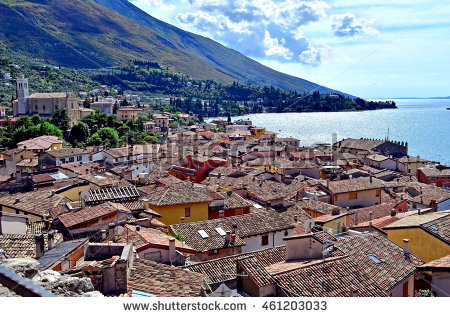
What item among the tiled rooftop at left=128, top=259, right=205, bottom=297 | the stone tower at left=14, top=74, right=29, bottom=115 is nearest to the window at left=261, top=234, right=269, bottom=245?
the tiled rooftop at left=128, top=259, right=205, bottom=297

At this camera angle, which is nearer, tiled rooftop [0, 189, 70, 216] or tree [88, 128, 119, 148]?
tiled rooftop [0, 189, 70, 216]

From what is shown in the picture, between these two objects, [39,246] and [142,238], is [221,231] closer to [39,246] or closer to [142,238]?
[142,238]

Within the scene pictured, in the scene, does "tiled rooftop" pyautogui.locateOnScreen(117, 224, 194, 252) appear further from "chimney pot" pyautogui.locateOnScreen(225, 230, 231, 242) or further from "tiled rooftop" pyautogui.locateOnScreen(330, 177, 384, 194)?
"tiled rooftop" pyautogui.locateOnScreen(330, 177, 384, 194)

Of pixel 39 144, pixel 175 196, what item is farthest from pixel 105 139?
pixel 175 196

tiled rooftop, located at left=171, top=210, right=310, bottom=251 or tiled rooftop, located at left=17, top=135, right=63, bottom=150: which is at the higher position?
tiled rooftop, located at left=17, top=135, right=63, bottom=150

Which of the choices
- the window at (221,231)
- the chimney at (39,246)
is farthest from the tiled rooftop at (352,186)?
the chimney at (39,246)

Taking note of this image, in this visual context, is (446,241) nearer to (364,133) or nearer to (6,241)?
(6,241)

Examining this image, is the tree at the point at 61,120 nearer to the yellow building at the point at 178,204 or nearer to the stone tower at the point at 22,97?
the stone tower at the point at 22,97
